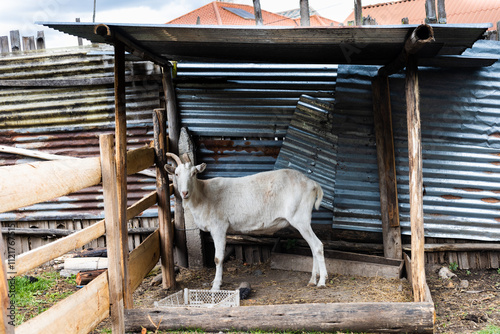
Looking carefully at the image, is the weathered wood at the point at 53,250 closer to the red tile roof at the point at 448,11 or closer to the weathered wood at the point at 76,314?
the weathered wood at the point at 76,314

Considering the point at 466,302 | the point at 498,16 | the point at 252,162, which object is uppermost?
the point at 498,16

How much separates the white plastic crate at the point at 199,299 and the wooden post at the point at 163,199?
0.62 m

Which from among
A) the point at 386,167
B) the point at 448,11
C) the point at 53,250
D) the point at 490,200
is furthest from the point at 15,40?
the point at 448,11

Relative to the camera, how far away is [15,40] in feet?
29.5

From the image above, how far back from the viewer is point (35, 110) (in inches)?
352

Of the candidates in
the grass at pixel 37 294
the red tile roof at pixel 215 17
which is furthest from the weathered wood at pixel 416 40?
the red tile roof at pixel 215 17

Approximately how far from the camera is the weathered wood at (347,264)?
7.40m

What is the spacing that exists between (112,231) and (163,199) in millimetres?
2439

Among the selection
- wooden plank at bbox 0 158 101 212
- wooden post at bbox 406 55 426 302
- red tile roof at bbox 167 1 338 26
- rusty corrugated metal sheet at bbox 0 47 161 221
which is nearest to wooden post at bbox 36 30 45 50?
rusty corrugated metal sheet at bbox 0 47 161 221

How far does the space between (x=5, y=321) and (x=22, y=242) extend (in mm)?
7215

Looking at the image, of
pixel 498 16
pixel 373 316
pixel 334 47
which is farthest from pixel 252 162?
pixel 498 16

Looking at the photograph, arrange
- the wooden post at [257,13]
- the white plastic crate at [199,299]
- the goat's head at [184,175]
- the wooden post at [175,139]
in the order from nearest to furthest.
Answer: the white plastic crate at [199,299]
the goat's head at [184,175]
the wooden post at [175,139]
the wooden post at [257,13]

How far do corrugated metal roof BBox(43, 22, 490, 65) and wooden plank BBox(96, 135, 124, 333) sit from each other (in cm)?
144

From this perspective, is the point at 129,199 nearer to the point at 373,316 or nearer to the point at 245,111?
the point at 245,111
